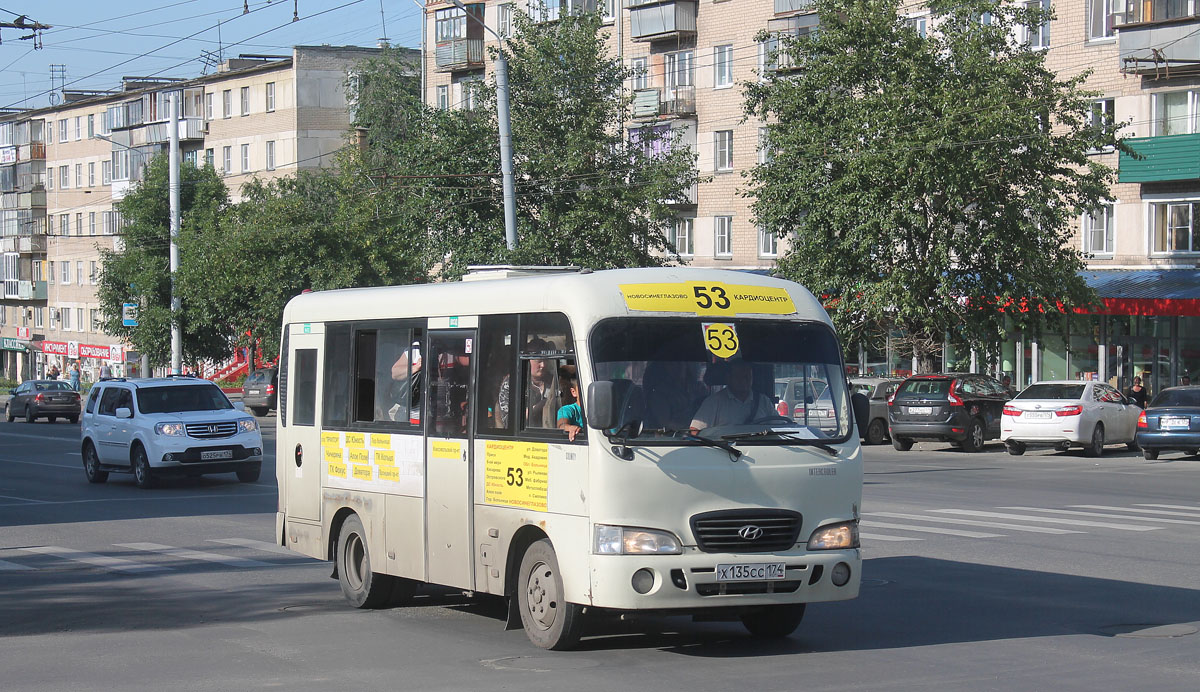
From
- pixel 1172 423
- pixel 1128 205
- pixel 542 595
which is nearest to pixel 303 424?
pixel 542 595

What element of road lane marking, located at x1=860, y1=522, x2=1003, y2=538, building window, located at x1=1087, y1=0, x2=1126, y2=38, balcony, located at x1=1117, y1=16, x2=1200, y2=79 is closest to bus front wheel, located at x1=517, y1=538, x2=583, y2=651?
road lane marking, located at x1=860, y1=522, x2=1003, y2=538

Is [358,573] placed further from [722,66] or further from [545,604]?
[722,66]

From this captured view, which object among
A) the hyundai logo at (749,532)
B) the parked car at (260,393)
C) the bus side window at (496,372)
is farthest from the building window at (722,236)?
the hyundai logo at (749,532)

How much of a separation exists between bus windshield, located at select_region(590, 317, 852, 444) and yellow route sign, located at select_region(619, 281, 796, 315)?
0.08 meters

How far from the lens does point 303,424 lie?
12219 millimetres

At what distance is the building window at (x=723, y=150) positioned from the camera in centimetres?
5293

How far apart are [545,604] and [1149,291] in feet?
107

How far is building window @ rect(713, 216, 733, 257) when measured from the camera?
52.9 meters

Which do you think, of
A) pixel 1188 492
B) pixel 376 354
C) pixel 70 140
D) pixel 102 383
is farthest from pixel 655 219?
pixel 70 140

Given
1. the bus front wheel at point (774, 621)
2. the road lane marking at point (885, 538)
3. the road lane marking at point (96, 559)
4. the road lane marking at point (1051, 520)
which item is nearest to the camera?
the bus front wheel at point (774, 621)

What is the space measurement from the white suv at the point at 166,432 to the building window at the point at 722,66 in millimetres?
30995

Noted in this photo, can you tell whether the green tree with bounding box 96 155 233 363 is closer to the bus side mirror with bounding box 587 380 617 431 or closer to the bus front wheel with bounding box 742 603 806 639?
the bus front wheel with bounding box 742 603 806 639

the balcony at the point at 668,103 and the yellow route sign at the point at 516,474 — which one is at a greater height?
the balcony at the point at 668,103

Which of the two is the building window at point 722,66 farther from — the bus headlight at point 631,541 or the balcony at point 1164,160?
the bus headlight at point 631,541
